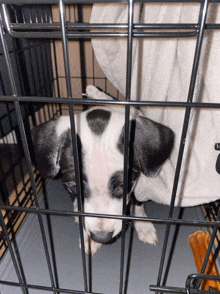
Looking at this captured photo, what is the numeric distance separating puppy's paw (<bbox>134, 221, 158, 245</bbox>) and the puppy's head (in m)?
0.30

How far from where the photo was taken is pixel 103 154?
0.96 meters

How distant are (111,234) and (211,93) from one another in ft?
2.17

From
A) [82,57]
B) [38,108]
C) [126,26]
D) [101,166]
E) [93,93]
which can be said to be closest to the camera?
[126,26]

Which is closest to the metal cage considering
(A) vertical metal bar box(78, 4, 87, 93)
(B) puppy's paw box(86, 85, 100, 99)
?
(A) vertical metal bar box(78, 4, 87, 93)

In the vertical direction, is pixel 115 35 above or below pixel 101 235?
above

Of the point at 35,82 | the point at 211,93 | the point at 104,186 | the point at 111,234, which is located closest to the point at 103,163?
the point at 104,186

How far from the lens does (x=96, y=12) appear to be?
1.09 meters

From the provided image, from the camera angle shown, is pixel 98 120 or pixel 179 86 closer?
pixel 179 86

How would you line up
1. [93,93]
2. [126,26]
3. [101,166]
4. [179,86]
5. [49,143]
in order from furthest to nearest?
[93,93]
[49,143]
[101,166]
[179,86]
[126,26]

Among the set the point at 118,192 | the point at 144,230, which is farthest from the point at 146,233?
the point at 118,192

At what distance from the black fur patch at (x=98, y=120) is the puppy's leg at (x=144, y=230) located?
55 cm

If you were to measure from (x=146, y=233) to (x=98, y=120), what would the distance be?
66cm

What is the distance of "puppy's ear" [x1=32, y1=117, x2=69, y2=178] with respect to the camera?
106cm

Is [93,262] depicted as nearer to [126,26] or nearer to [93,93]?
[93,93]
